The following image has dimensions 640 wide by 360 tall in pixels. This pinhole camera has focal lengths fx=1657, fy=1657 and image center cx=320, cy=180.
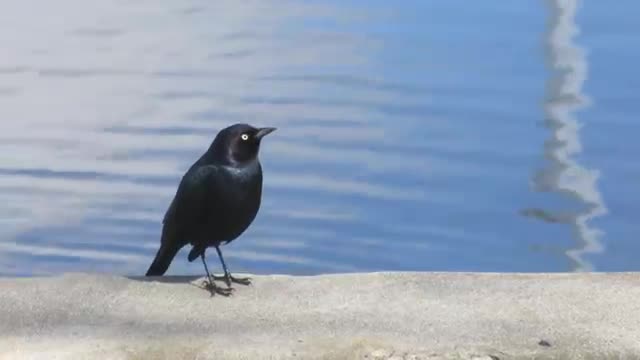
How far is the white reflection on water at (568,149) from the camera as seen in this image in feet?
24.7

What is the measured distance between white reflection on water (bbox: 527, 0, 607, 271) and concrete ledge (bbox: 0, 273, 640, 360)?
7.42 feet

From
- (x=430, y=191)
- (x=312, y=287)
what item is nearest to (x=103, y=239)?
(x=430, y=191)

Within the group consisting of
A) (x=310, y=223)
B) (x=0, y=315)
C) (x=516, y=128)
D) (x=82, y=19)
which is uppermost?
(x=82, y=19)

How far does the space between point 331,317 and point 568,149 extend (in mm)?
4681

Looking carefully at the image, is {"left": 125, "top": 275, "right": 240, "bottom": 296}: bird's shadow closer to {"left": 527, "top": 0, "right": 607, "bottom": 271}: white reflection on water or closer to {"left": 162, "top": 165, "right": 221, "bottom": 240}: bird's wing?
{"left": 162, "top": 165, "right": 221, "bottom": 240}: bird's wing

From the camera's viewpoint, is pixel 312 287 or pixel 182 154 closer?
pixel 312 287

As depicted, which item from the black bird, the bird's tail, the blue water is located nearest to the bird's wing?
the black bird

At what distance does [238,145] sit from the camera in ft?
16.8

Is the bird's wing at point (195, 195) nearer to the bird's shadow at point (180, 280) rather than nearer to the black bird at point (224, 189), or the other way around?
the black bird at point (224, 189)

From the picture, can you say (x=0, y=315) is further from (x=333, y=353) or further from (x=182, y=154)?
(x=182, y=154)

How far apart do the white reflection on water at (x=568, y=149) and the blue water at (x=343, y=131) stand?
0.02 m

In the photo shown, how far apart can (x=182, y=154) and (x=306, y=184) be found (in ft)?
2.80

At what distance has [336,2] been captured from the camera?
15.2 m

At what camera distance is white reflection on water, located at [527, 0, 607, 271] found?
752 cm
